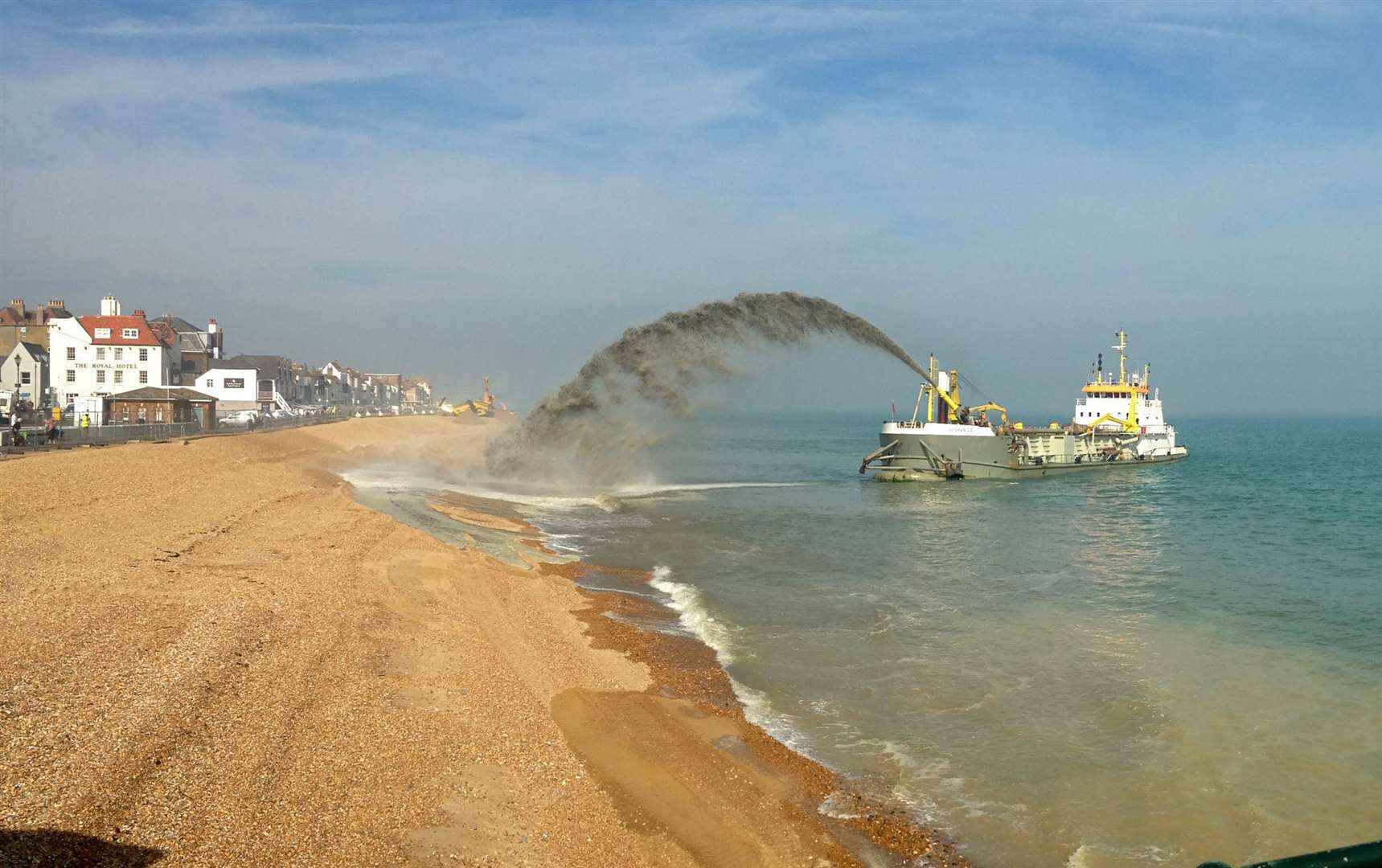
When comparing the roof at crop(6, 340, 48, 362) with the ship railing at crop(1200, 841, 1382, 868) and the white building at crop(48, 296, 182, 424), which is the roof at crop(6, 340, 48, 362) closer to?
the white building at crop(48, 296, 182, 424)

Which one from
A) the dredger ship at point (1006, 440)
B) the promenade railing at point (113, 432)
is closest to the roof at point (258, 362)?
the promenade railing at point (113, 432)

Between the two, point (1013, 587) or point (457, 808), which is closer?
point (457, 808)

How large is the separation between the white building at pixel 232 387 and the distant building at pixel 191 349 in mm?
1152

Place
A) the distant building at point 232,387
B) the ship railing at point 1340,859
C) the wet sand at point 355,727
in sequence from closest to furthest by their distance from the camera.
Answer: the ship railing at point 1340,859 → the wet sand at point 355,727 → the distant building at point 232,387

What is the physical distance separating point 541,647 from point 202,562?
7.28m

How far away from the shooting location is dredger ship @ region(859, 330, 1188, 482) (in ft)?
181

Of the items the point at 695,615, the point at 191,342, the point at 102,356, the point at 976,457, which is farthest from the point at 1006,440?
A: the point at 191,342

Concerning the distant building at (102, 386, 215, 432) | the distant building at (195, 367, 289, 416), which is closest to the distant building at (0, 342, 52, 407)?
the distant building at (195, 367, 289, 416)

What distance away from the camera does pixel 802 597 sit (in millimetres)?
21453

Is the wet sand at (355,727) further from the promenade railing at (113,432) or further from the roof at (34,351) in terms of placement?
the roof at (34,351)

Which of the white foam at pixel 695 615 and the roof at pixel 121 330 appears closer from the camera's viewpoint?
the white foam at pixel 695 615

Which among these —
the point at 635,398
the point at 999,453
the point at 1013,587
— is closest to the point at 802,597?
the point at 1013,587

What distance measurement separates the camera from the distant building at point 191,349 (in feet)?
321

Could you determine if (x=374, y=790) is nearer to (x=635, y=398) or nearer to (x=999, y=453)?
(x=635, y=398)
